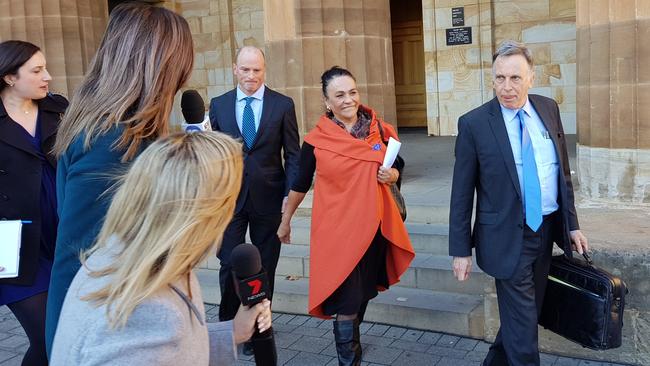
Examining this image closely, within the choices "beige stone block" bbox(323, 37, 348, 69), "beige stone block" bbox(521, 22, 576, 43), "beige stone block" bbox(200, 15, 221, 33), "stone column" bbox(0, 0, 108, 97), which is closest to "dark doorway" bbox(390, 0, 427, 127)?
"beige stone block" bbox(521, 22, 576, 43)

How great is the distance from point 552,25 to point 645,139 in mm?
5289

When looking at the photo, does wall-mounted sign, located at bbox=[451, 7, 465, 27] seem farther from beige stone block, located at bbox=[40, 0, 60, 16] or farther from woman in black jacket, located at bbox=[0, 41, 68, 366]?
woman in black jacket, located at bbox=[0, 41, 68, 366]

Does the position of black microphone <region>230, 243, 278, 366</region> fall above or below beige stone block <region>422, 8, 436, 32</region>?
below

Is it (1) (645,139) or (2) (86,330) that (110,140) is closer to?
(2) (86,330)

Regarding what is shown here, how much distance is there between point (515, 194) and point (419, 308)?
5.66ft

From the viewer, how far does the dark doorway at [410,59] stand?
13.2 m

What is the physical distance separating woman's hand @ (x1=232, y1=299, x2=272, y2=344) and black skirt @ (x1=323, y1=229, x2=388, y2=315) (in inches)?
86.1

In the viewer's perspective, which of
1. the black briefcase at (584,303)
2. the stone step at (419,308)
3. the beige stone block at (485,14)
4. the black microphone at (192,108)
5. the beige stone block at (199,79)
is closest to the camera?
the black briefcase at (584,303)

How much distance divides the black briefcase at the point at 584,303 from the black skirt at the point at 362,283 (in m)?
0.99

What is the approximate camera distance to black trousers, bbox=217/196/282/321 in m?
4.52

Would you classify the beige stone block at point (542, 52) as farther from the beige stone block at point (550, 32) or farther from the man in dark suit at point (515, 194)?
the man in dark suit at point (515, 194)

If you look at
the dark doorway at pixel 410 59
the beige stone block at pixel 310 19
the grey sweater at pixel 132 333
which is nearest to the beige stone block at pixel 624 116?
the beige stone block at pixel 310 19

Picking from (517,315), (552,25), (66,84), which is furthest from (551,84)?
(517,315)

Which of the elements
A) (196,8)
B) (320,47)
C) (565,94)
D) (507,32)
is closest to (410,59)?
(507,32)
